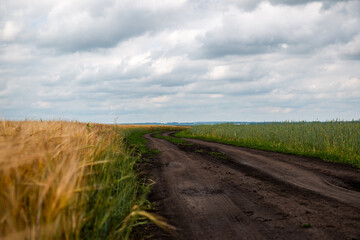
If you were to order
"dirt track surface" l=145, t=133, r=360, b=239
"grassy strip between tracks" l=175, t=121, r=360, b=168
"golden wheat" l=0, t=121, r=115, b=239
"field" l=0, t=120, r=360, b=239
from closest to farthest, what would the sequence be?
"golden wheat" l=0, t=121, r=115, b=239
"field" l=0, t=120, r=360, b=239
"dirt track surface" l=145, t=133, r=360, b=239
"grassy strip between tracks" l=175, t=121, r=360, b=168

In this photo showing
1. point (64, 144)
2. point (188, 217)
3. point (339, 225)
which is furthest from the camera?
point (188, 217)

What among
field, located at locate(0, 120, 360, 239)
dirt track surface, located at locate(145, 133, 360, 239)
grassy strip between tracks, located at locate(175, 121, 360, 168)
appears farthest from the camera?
grassy strip between tracks, located at locate(175, 121, 360, 168)

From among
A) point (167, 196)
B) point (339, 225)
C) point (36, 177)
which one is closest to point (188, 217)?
point (167, 196)

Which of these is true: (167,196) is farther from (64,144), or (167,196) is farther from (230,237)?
(64,144)

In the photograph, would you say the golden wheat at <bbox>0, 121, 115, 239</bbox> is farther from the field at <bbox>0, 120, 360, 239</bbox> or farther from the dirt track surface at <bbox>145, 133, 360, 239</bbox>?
the dirt track surface at <bbox>145, 133, 360, 239</bbox>

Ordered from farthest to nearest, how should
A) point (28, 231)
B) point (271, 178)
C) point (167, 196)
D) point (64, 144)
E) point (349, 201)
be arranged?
point (271, 178)
point (167, 196)
point (349, 201)
point (64, 144)
point (28, 231)

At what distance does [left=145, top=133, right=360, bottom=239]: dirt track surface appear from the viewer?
5.64 meters

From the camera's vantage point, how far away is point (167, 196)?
8.40 meters

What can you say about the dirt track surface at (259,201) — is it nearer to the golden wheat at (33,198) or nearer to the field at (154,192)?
the field at (154,192)

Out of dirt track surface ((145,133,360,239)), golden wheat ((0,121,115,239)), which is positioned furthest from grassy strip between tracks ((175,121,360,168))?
golden wheat ((0,121,115,239))

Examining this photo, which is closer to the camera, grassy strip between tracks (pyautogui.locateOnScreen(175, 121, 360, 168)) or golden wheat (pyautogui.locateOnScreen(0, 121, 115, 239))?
golden wheat (pyautogui.locateOnScreen(0, 121, 115, 239))

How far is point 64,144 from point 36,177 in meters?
1.12

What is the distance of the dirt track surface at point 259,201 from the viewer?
5.64 meters

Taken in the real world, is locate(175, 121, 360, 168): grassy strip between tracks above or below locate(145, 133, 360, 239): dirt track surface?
above
